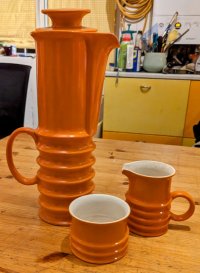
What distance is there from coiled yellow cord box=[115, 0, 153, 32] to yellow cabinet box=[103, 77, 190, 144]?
25.3 inches

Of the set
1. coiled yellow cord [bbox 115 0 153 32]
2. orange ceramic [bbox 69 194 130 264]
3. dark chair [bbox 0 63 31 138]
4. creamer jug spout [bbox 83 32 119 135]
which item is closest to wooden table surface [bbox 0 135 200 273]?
orange ceramic [bbox 69 194 130 264]

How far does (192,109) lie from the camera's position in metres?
1.97

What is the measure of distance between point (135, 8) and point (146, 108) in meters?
0.85

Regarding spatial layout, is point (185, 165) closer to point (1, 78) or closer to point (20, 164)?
point (20, 164)

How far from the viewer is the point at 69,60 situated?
0.50 metres

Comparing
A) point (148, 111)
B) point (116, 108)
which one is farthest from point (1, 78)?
point (148, 111)

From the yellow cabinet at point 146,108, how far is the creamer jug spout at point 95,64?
1.49m

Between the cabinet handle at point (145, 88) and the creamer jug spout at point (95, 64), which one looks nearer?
the creamer jug spout at point (95, 64)

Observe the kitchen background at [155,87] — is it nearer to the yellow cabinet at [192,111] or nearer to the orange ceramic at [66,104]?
the yellow cabinet at [192,111]

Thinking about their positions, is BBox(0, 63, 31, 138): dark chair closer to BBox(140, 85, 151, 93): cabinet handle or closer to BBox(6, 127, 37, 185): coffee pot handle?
BBox(140, 85, 151, 93): cabinet handle

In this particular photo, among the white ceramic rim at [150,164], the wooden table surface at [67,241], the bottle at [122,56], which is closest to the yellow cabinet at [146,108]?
the bottle at [122,56]

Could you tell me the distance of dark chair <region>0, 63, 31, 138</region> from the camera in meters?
1.68

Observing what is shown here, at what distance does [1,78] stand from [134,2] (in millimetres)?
1205

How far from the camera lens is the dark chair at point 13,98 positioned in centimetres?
168
